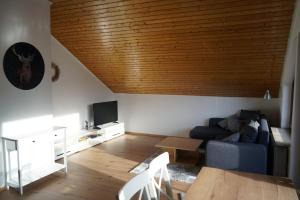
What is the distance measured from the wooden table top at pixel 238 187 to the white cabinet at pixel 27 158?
2.55m

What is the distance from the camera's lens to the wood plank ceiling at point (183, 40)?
3.24 meters

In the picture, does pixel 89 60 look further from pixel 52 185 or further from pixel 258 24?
pixel 258 24

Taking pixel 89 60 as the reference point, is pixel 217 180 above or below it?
below

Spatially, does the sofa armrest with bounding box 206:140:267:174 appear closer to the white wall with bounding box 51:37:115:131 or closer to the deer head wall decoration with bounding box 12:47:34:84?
the deer head wall decoration with bounding box 12:47:34:84

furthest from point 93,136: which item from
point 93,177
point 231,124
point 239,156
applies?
point 239,156

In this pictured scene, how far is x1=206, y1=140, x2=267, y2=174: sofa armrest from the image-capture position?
3434mm

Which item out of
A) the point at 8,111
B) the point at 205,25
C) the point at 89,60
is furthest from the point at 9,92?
the point at 205,25

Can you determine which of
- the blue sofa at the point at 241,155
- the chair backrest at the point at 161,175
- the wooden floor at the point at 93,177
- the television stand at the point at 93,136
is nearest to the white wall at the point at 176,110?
the television stand at the point at 93,136

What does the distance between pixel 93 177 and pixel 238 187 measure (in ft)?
8.86

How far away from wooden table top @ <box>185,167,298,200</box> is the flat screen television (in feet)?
14.3

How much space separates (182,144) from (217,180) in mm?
2805

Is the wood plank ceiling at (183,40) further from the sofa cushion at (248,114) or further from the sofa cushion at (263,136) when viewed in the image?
the sofa cushion at (263,136)

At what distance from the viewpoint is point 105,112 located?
6.12 meters

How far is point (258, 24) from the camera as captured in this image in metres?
3.30
